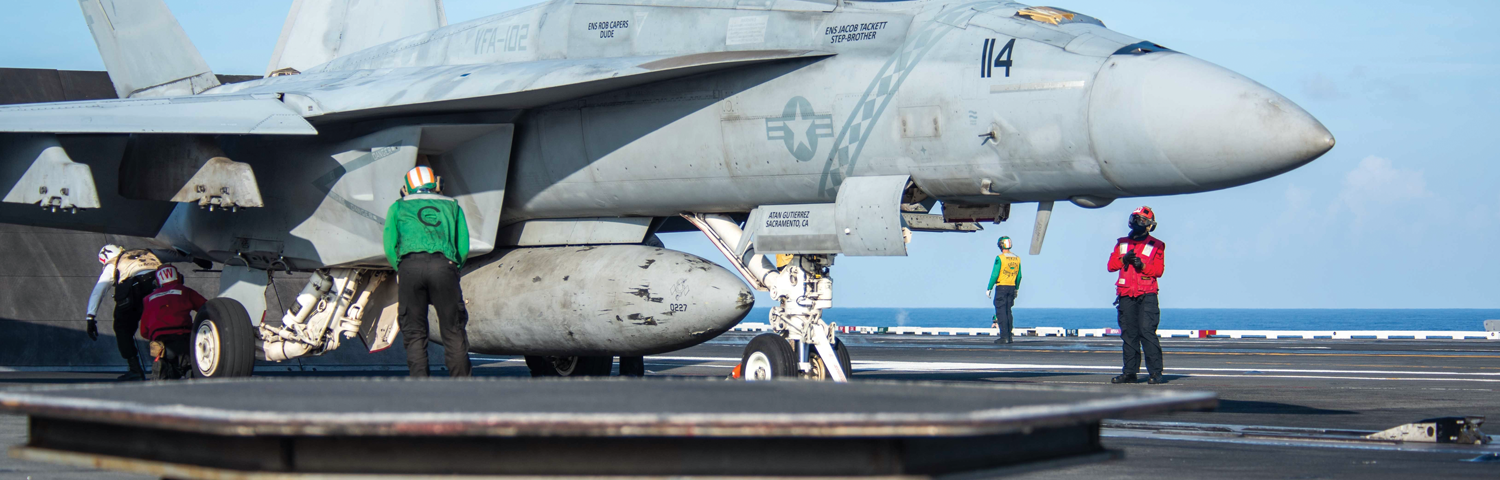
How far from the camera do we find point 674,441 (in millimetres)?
2838

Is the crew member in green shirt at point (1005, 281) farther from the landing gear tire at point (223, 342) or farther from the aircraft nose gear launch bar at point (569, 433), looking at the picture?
the aircraft nose gear launch bar at point (569, 433)

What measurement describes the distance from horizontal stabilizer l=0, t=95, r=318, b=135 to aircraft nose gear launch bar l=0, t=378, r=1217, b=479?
19.7ft

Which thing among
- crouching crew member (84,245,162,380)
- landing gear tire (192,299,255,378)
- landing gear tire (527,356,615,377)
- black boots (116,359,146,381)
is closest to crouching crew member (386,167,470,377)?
landing gear tire (192,299,255,378)

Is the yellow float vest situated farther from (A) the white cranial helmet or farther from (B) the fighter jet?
(A) the white cranial helmet

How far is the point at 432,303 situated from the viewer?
8.27 m

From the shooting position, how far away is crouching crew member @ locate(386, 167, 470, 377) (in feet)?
27.0

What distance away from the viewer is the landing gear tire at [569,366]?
39.0ft

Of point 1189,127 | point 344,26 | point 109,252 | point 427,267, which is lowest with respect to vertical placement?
point 427,267

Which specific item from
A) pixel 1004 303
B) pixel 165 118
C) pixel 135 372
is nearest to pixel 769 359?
pixel 165 118

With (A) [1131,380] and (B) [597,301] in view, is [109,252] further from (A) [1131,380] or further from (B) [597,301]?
(A) [1131,380]

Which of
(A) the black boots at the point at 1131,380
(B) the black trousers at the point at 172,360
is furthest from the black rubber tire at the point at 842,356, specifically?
(B) the black trousers at the point at 172,360

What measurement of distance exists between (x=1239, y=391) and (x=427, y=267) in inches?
253

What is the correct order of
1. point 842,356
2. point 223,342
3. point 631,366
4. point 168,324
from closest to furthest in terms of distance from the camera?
point 842,356 → point 223,342 → point 168,324 → point 631,366

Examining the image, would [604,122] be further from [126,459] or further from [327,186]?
[126,459]
